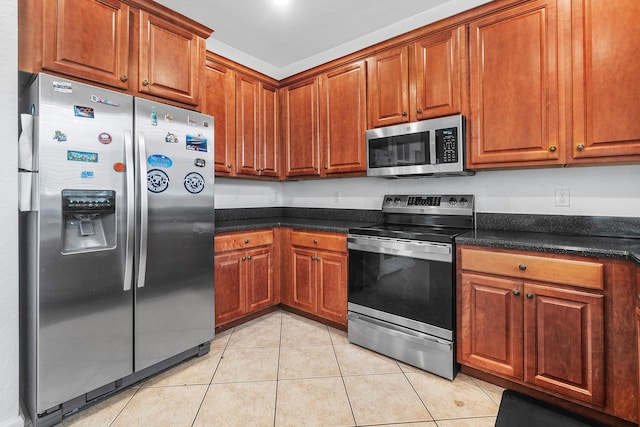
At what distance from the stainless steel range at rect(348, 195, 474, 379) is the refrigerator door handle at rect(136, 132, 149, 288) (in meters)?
1.41

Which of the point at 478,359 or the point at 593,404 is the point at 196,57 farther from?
the point at 593,404

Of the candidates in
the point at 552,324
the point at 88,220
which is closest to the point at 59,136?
the point at 88,220

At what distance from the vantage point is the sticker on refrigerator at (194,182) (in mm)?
2025

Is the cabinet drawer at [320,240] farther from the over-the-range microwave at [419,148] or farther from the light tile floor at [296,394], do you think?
the light tile floor at [296,394]

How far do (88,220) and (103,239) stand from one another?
0.13 meters

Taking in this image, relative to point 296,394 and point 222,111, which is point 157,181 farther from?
point 296,394

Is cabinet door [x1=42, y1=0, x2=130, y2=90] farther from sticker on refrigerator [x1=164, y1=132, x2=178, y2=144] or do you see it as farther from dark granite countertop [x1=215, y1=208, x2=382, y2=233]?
dark granite countertop [x1=215, y1=208, x2=382, y2=233]

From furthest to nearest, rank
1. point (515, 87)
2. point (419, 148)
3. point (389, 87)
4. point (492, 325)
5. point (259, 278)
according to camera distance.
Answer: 1. point (259, 278)
2. point (389, 87)
3. point (419, 148)
4. point (515, 87)
5. point (492, 325)

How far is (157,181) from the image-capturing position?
1.87m

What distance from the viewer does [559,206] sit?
6.71 feet

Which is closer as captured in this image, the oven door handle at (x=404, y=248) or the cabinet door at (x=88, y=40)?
the cabinet door at (x=88, y=40)

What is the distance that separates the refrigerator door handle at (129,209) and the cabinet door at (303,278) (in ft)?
4.54

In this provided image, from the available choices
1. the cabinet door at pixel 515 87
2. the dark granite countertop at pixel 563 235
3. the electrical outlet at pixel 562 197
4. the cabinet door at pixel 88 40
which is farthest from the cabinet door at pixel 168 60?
the electrical outlet at pixel 562 197

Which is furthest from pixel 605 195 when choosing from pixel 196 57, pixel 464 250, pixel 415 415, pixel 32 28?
pixel 32 28
